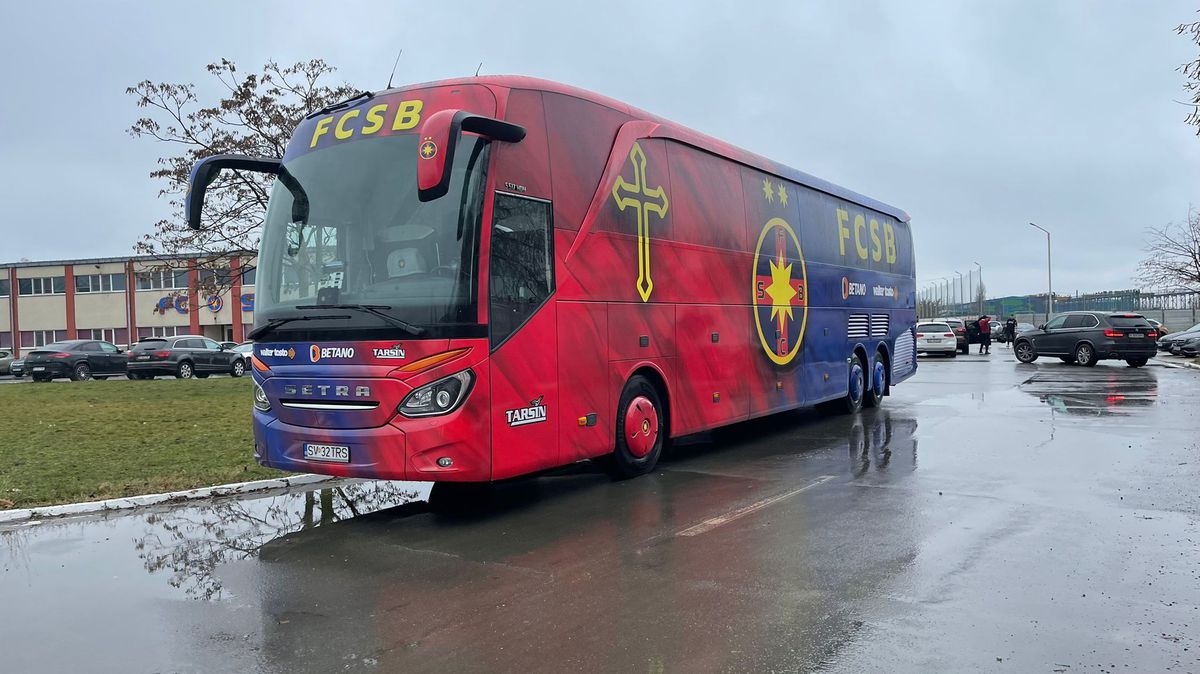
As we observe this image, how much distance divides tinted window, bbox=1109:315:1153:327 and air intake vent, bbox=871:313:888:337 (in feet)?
52.8

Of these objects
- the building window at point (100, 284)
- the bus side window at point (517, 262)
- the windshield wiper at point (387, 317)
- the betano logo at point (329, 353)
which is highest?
the building window at point (100, 284)

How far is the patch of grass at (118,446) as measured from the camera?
28.9ft

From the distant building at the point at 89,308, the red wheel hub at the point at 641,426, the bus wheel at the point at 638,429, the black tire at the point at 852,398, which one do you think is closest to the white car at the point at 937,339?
the black tire at the point at 852,398

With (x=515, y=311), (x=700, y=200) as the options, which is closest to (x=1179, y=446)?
(x=700, y=200)

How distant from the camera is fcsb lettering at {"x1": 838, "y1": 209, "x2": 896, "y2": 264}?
14422 millimetres

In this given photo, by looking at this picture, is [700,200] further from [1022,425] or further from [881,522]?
[1022,425]

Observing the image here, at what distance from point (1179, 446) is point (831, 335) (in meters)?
4.94

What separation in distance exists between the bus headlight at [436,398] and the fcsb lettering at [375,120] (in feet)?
7.31

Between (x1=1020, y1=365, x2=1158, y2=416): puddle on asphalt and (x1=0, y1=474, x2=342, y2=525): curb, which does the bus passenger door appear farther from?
(x1=1020, y1=365, x2=1158, y2=416): puddle on asphalt

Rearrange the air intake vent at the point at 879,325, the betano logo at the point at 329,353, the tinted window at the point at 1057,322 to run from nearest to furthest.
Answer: the betano logo at the point at 329,353, the air intake vent at the point at 879,325, the tinted window at the point at 1057,322

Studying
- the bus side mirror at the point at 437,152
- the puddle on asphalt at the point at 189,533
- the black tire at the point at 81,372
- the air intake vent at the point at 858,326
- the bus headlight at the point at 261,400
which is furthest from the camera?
the black tire at the point at 81,372

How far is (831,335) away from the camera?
13.6 metres

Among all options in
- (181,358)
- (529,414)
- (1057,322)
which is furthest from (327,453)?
(1057,322)

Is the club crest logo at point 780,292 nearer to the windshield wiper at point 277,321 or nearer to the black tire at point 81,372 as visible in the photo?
the windshield wiper at point 277,321
